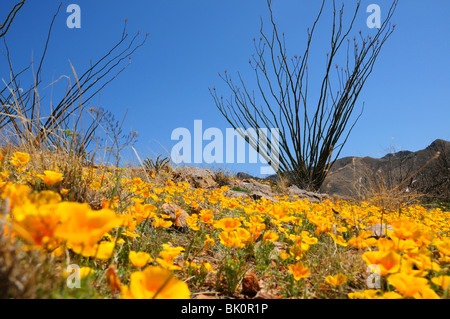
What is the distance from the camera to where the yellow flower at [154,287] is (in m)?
0.65

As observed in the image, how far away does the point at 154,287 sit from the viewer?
2.29ft

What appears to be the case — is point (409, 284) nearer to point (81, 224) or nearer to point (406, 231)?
point (406, 231)

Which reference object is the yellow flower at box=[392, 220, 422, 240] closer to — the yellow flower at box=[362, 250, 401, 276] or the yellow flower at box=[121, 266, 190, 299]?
the yellow flower at box=[362, 250, 401, 276]

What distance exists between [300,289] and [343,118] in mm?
7134

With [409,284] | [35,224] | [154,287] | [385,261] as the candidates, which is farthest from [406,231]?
[35,224]

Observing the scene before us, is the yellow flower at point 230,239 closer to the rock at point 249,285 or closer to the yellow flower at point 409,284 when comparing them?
the rock at point 249,285

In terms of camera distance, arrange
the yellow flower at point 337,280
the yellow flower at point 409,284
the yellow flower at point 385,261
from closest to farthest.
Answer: the yellow flower at point 409,284
the yellow flower at point 385,261
the yellow flower at point 337,280

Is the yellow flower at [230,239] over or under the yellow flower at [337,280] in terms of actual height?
over

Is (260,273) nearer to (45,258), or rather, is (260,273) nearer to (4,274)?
(45,258)

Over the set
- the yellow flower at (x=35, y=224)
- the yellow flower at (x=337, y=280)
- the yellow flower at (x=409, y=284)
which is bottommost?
the yellow flower at (x=337, y=280)

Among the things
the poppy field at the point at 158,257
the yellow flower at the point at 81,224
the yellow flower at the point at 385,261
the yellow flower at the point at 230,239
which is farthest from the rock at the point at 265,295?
the yellow flower at the point at 81,224

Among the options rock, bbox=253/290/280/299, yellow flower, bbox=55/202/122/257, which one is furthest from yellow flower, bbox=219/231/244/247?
yellow flower, bbox=55/202/122/257
